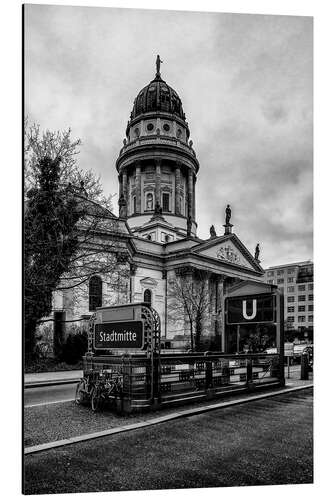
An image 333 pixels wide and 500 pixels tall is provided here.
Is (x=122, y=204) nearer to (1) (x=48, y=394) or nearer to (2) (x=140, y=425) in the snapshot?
(1) (x=48, y=394)

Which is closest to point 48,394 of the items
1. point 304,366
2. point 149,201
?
point 304,366

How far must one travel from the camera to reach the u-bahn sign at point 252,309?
10.6 meters

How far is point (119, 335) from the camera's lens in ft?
27.1

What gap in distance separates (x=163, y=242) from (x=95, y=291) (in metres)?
21.1

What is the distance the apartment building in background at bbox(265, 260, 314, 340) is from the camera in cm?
691

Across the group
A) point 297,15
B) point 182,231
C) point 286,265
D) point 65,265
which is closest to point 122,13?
point 297,15

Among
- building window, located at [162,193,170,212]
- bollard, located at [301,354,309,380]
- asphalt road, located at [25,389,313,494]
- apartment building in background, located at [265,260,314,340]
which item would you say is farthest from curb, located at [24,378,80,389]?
building window, located at [162,193,170,212]

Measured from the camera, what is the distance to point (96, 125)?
705 centimetres

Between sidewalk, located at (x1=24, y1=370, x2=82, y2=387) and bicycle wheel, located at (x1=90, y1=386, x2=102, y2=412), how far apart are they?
3489 mm

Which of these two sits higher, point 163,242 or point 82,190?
point 163,242

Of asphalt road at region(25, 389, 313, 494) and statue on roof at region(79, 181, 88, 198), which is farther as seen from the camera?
statue on roof at region(79, 181, 88, 198)

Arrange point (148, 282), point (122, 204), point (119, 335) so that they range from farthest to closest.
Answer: point (148, 282)
point (122, 204)
point (119, 335)

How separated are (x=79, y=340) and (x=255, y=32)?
11.5 m

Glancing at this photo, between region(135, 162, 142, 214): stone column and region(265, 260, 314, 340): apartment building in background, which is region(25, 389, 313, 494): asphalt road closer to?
region(265, 260, 314, 340): apartment building in background
